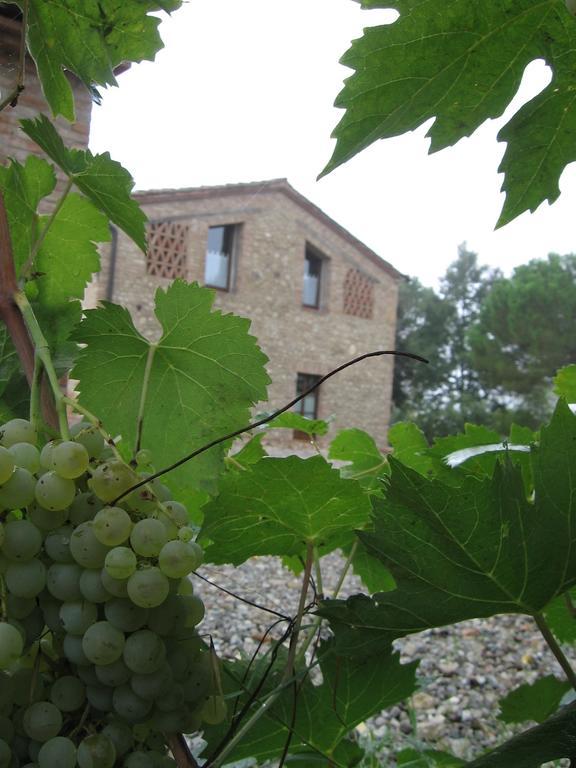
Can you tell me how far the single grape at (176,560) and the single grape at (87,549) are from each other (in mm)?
16

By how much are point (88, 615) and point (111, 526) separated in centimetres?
3

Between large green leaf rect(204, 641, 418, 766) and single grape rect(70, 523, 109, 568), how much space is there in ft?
0.46

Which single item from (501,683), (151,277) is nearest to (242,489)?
(501,683)

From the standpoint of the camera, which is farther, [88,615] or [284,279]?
[284,279]

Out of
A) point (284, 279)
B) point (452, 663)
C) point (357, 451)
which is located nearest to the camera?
point (357, 451)

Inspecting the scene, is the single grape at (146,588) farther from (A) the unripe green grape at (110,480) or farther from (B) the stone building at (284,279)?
(B) the stone building at (284,279)

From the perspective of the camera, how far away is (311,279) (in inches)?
366

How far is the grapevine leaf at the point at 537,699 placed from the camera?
1.45ft

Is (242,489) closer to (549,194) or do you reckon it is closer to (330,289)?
(549,194)

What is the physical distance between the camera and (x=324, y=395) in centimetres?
873

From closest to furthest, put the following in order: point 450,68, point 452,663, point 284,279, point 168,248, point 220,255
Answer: point 450,68, point 452,663, point 168,248, point 220,255, point 284,279

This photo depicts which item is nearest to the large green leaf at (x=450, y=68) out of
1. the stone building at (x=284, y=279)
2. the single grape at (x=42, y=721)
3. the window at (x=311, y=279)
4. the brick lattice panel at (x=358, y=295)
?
the single grape at (x=42, y=721)

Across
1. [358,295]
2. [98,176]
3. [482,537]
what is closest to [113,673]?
[482,537]

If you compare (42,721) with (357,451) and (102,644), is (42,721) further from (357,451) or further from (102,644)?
(357,451)
